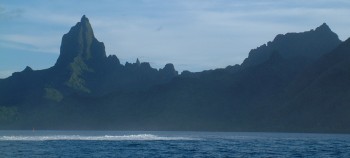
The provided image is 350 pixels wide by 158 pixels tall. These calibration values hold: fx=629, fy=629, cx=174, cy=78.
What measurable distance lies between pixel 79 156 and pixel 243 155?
92.9ft

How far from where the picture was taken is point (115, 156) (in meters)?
107

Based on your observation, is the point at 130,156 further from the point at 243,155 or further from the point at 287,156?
the point at 287,156

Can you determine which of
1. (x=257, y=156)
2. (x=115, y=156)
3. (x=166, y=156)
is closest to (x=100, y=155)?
(x=115, y=156)

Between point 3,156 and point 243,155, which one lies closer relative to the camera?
point 3,156

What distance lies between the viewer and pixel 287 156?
108938 mm

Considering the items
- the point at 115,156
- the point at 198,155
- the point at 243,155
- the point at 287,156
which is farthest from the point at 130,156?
the point at 287,156

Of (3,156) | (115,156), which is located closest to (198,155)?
(115,156)

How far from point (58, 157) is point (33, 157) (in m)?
4.15

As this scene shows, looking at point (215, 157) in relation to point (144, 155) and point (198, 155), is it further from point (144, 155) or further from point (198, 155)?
point (144, 155)

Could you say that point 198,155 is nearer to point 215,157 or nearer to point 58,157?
point 215,157

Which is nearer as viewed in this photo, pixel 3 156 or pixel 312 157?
pixel 3 156

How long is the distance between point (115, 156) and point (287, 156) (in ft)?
97.3

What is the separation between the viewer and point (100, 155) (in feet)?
359

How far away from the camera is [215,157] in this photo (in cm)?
10406
